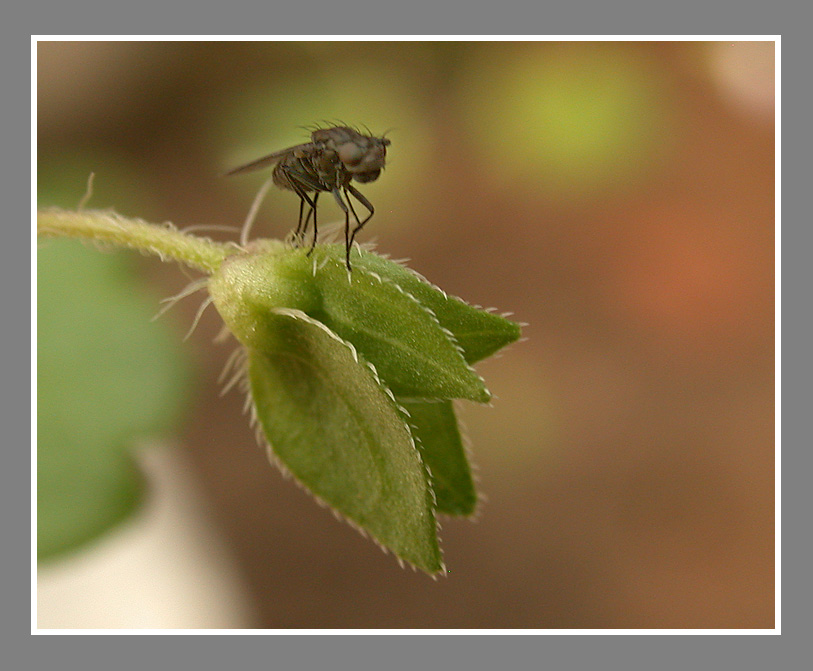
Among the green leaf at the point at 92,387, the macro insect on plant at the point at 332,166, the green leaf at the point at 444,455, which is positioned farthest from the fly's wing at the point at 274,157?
the green leaf at the point at 92,387

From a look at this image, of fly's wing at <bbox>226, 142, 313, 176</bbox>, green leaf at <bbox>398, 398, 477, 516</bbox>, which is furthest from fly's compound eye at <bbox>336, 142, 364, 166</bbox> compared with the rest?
green leaf at <bbox>398, 398, 477, 516</bbox>

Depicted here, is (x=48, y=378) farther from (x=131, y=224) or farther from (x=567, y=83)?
(x=567, y=83)

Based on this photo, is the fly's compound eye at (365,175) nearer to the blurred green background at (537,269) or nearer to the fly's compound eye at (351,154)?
the fly's compound eye at (351,154)

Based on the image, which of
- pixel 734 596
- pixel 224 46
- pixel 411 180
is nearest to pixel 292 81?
pixel 224 46

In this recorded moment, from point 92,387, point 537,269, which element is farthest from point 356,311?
point 537,269

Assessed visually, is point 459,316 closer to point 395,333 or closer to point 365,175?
point 395,333

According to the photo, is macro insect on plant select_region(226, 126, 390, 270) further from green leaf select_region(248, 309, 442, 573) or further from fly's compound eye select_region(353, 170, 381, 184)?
green leaf select_region(248, 309, 442, 573)

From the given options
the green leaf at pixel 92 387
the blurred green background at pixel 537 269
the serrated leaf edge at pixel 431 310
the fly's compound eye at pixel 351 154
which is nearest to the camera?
the serrated leaf edge at pixel 431 310
